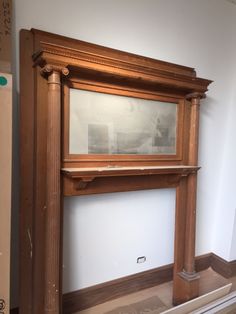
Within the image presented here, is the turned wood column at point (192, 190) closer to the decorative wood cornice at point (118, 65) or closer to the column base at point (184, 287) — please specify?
the column base at point (184, 287)

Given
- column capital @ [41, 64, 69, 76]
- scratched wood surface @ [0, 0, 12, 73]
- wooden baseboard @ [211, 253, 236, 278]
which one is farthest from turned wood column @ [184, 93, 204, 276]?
scratched wood surface @ [0, 0, 12, 73]

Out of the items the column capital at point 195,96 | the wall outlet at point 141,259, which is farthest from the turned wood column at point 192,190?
the wall outlet at point 141,259

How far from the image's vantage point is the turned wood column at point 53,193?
138cm

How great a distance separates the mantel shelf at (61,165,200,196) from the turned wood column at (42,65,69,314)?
10cm

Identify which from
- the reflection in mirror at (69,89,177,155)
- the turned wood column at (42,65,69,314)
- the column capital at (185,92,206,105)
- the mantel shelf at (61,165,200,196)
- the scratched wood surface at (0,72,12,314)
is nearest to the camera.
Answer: the scratched wood surface at (0,72,12,314)

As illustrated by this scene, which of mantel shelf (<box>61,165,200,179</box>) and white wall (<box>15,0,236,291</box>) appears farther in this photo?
white wall (<box>15,0,236,291</box>)

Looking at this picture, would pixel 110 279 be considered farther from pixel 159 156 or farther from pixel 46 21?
pixel 46 21

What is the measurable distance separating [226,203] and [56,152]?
1832 millimetres

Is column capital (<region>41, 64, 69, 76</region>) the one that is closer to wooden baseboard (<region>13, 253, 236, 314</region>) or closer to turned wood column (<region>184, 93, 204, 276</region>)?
turned wood column (<region>184, 93, 204, 276</region>)

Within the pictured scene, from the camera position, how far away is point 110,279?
6.28ft

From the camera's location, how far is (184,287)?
1993 mm

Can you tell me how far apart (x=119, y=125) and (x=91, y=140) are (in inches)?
10.0

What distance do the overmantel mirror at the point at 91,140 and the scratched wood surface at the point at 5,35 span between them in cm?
9

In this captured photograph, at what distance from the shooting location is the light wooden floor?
6.02 ft
